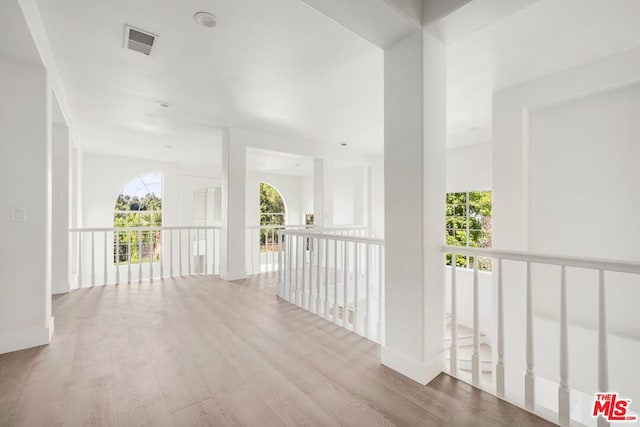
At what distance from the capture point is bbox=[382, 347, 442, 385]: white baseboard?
1.91 meters

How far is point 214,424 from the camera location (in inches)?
60.0

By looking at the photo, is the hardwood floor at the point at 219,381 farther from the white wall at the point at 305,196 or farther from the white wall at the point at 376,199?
the white wall at the point at 305,196

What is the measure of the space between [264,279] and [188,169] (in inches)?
178

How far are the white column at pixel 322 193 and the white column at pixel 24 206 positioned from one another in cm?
426

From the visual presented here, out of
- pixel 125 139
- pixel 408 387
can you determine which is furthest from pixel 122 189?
pixel 408 387

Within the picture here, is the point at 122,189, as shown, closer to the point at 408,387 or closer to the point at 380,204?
the point at 380,204

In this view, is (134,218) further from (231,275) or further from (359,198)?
(359,198)

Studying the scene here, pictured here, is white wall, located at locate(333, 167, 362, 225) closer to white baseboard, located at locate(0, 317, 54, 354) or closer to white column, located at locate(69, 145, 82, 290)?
white column, located at locate(69, 145, 82, 290)

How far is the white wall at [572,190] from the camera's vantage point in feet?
9.02

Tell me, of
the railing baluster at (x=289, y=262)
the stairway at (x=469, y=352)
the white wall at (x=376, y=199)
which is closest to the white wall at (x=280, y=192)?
the white wall at (x=376, y=199)

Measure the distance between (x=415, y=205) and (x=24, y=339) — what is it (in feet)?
10.4

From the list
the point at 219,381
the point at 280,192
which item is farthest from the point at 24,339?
the point at 280,192

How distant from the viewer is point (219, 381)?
191 cm

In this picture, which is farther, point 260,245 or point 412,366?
point 260,245
